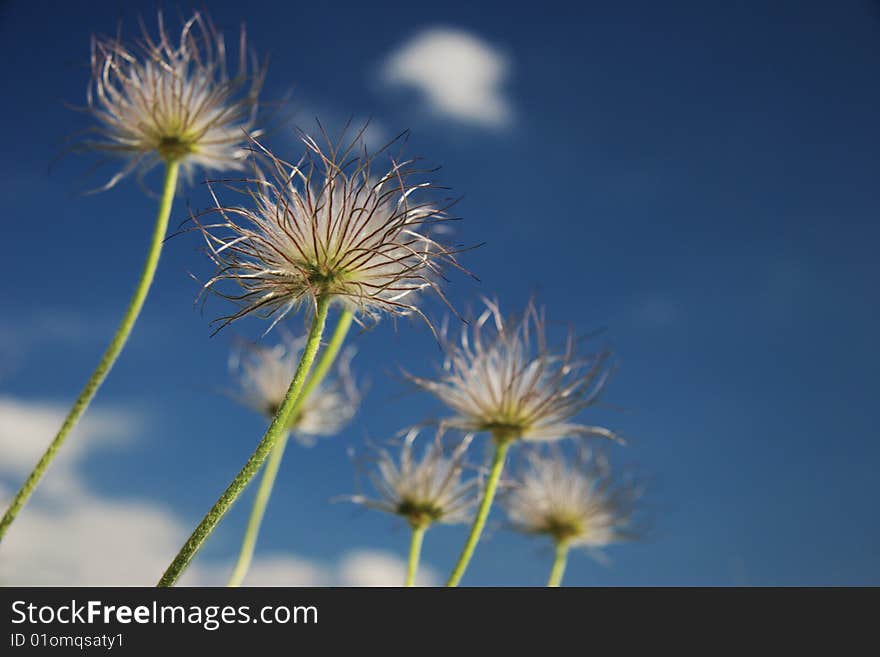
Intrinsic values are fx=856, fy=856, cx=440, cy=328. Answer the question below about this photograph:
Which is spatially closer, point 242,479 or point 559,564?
point 242,479

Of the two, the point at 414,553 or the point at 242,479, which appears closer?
the point at 242,479

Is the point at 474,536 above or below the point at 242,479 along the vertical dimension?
above

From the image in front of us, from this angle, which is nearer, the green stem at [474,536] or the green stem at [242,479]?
the green stem at [242,479]

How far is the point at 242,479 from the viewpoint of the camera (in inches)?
99.0

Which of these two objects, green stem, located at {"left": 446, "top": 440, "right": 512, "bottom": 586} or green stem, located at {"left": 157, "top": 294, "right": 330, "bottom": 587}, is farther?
green stem, located at {"left": 446, "top": 440, "right": 512, "bottom": 586}

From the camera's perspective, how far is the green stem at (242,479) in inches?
93.6

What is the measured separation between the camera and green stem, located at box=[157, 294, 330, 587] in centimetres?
238

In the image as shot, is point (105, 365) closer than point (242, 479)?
No
